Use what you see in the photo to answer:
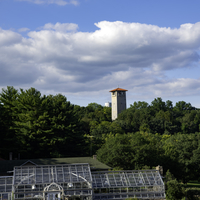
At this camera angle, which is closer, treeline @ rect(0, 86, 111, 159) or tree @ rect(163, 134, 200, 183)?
tree @ rect(163, 134, 200, 183)

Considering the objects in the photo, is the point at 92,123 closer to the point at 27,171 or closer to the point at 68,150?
the point at 68,150

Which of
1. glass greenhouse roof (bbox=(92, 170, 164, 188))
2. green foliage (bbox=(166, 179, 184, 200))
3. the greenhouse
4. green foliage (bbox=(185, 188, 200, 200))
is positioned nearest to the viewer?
the greenhouse

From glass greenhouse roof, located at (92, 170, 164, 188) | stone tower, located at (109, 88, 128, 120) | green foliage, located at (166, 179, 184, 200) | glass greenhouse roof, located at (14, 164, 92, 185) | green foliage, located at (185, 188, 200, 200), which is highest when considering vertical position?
stone tower, located at (109, 88, 128, 120)

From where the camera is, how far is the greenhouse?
2694cm

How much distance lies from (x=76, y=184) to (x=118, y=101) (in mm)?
97504

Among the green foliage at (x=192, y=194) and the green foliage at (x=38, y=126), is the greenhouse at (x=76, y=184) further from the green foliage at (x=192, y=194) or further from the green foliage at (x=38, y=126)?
the green foliage at (x=38, y=126)

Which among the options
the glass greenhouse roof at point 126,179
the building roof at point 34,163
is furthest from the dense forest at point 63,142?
the glass greenhouse roof at point 126,179

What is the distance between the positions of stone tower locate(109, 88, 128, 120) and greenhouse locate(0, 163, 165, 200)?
92414 millimetres

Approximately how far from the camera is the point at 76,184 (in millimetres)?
28266

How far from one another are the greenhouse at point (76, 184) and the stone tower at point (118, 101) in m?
92.4

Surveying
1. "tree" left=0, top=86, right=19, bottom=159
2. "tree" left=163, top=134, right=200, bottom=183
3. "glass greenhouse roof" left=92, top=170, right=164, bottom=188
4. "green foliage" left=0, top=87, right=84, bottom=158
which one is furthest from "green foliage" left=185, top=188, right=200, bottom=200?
"tree" left=0, top=86, right=19, bottom=159

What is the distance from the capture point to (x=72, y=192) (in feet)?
90.6

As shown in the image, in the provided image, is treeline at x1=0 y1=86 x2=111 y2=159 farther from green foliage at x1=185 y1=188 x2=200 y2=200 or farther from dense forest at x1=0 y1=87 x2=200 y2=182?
green foliage at x1=185 y1=188 x2=200 y2=200

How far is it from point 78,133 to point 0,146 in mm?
15120
